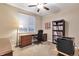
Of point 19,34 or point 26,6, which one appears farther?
point 19,34

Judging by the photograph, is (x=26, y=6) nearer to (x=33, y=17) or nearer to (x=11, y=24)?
(x=33, y=17)

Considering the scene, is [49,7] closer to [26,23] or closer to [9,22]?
[26,23]

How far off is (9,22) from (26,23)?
352 millimetres

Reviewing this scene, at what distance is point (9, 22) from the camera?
2.06 m

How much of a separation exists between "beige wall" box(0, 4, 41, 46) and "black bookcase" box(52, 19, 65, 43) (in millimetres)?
674

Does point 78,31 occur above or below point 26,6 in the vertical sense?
below

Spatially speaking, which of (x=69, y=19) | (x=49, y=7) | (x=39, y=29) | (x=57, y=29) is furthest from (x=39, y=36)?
(x=69, y=19)

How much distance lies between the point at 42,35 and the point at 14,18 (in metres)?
0.72

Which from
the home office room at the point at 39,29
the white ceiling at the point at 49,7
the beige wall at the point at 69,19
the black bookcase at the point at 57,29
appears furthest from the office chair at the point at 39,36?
the white ceiling at the point at 49,7

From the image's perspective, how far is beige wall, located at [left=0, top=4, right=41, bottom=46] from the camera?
1.94 m

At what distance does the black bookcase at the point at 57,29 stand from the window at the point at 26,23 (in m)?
0.49

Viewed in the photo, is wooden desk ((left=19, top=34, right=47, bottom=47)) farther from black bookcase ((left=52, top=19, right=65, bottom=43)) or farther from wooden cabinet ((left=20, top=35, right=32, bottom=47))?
black bookcase ((left=52, top=19, right=65, bottom=43))

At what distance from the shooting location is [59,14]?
2248mm

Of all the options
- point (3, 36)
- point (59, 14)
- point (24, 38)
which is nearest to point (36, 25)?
point (24, 38)
